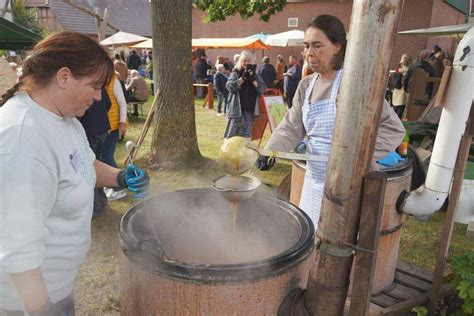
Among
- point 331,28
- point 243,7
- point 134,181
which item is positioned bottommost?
point 134,181

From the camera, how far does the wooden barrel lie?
2734 mm

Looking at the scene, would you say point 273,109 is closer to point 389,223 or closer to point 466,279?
point 389,223

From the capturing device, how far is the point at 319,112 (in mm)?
2199

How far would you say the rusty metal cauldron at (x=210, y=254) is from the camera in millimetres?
1484

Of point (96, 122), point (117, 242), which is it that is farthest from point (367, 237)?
point (96, 122)

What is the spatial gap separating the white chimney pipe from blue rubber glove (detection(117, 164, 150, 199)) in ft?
4.56

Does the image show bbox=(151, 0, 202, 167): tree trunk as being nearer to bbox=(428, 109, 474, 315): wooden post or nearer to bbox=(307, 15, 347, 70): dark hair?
bbox=(307, 15, 347, 70): dark hair

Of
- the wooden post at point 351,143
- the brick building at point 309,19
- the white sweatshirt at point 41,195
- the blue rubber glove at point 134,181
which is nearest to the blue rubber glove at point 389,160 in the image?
the wooden post at point 351,143

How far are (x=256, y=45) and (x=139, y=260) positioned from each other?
13.3 meters

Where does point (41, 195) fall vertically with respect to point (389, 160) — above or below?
above

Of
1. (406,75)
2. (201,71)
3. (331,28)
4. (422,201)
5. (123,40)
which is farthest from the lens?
(123,40)

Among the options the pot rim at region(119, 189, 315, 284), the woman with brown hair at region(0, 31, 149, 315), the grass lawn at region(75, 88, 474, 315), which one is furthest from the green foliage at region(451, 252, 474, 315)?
the woman with brown hair at region(0, 31, 149, 315)

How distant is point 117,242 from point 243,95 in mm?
4116

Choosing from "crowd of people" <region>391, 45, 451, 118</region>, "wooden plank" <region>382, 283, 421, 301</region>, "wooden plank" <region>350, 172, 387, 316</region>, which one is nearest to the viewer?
"wooden plank" <region>350, 172, 387, 316</region>
